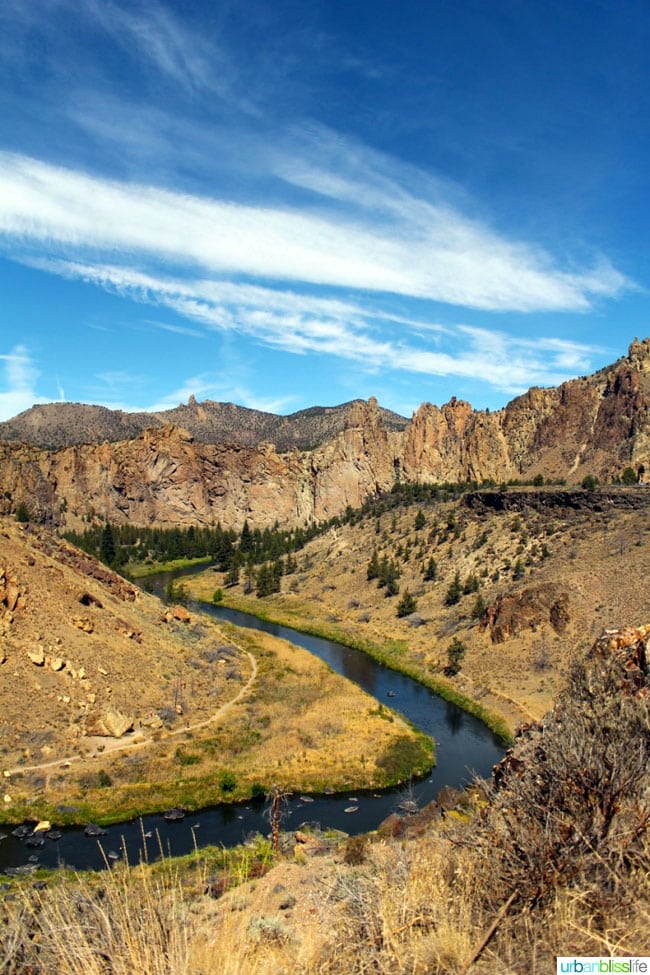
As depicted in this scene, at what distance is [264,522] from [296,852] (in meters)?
159

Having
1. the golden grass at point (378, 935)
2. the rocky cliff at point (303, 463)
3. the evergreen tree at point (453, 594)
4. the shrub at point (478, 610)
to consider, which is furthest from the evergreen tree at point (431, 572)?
the rocky cliff at point (303, 463)

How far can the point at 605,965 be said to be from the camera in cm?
552

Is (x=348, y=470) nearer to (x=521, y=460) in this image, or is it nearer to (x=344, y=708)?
(x=521, y=460)

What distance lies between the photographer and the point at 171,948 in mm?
5609

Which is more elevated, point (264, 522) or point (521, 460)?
point (521, 460)

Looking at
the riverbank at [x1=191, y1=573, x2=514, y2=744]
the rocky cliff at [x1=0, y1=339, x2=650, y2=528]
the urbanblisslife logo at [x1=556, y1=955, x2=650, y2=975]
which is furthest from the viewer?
the rocky cliff at [x1=0, y1=339, x2=650, y2=528]

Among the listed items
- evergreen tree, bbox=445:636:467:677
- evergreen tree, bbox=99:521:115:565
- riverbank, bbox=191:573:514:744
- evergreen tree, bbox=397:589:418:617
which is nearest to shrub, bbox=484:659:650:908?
riverbank, bbox=191:573:514:744

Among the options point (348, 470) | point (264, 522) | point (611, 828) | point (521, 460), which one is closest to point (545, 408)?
point (521, 460)

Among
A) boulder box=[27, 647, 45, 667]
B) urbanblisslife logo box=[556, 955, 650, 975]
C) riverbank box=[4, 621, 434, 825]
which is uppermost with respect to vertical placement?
urbanblisslife logo box=[556, 955, 650, 975]

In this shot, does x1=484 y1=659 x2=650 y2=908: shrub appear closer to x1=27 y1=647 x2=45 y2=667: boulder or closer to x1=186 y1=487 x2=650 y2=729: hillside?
x1=27 y1=647 x2=45 y2=667: boulder

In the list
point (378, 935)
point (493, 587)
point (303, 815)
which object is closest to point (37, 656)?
point (303, 815)

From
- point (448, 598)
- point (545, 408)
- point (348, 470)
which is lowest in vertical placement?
point (448, 598)

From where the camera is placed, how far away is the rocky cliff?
158m

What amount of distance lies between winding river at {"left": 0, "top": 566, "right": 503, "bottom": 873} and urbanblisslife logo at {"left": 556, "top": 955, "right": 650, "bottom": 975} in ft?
31.5
